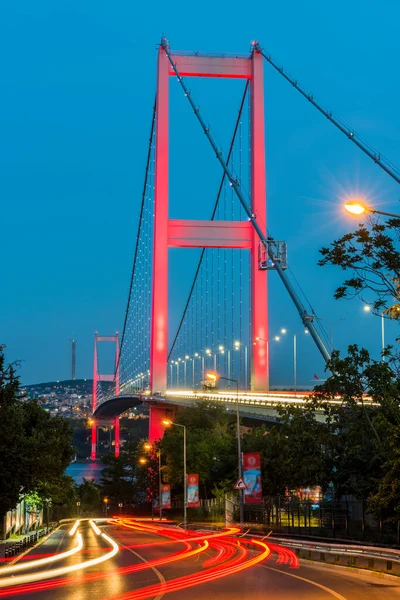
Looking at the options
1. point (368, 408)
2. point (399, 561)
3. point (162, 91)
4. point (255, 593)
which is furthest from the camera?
point (162, 91)

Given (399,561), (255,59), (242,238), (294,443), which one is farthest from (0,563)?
(255,59)

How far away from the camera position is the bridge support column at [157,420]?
86.7m

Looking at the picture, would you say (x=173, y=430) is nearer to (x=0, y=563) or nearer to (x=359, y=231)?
(x=0, y=563)

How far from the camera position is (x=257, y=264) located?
2532 inches

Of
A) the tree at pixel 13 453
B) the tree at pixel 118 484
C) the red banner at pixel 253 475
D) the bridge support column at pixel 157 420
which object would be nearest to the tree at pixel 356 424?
the red banner at pixel 253 475

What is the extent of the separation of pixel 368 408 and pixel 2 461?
46.6 feet

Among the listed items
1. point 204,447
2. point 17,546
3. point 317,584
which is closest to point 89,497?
point 204,447

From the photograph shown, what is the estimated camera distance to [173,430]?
79.1 metres

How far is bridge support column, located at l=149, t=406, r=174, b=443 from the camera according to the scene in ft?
284

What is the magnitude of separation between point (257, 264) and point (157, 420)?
95.0 feet

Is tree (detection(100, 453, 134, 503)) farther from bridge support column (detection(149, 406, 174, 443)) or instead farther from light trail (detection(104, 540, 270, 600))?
light trail (detection(104, 540, 270, 600))

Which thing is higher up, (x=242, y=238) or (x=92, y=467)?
(x=242, y=238)

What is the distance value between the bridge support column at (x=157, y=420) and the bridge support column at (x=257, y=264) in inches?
895

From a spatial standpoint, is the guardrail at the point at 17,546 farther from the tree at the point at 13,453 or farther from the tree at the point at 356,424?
the tree at the point at 356,424
